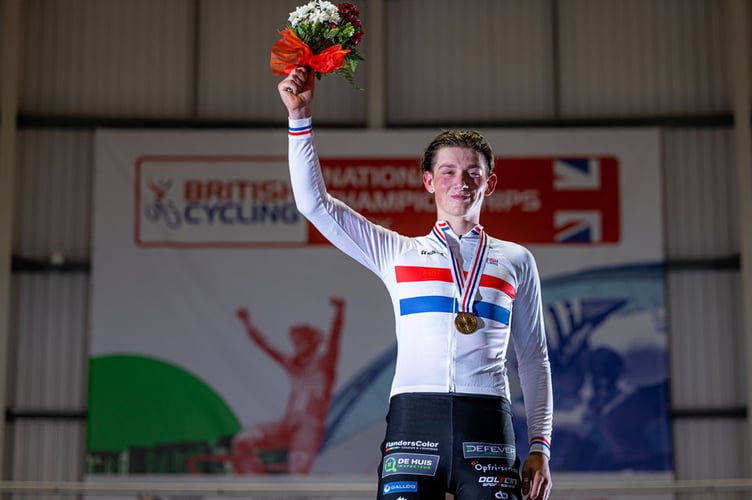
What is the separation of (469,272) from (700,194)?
6937 millimetres

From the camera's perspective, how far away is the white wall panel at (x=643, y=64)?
352 inches

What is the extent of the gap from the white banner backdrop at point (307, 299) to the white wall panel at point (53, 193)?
0.43 meters

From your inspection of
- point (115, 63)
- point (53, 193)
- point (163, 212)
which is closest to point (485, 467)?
point (163, 212)

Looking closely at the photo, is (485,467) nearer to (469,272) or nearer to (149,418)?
(469,272)

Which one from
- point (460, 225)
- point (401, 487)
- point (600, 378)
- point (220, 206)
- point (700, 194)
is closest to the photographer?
point (401, 487)

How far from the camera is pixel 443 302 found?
7.84 feet

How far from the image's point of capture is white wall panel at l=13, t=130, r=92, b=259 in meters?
8.77

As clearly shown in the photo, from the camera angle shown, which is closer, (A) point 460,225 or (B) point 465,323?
(B) point 465,323

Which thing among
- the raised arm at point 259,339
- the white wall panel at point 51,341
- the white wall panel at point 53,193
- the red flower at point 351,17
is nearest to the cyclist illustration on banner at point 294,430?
the raised arm at point 259,339

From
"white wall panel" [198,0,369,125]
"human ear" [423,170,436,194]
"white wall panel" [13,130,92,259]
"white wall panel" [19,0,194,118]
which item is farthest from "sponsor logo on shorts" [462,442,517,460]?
"white wall panel" [19,0,194,118]

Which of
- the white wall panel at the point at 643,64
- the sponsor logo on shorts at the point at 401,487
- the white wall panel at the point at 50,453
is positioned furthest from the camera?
the white wall panel at the point at 643,64

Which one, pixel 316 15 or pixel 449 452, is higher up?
pixel 316 15

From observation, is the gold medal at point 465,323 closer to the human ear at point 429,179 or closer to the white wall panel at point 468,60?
the human ear at point 429,179

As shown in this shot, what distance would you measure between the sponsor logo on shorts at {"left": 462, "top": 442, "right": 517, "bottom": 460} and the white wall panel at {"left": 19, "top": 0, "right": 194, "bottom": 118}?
7191 mm
